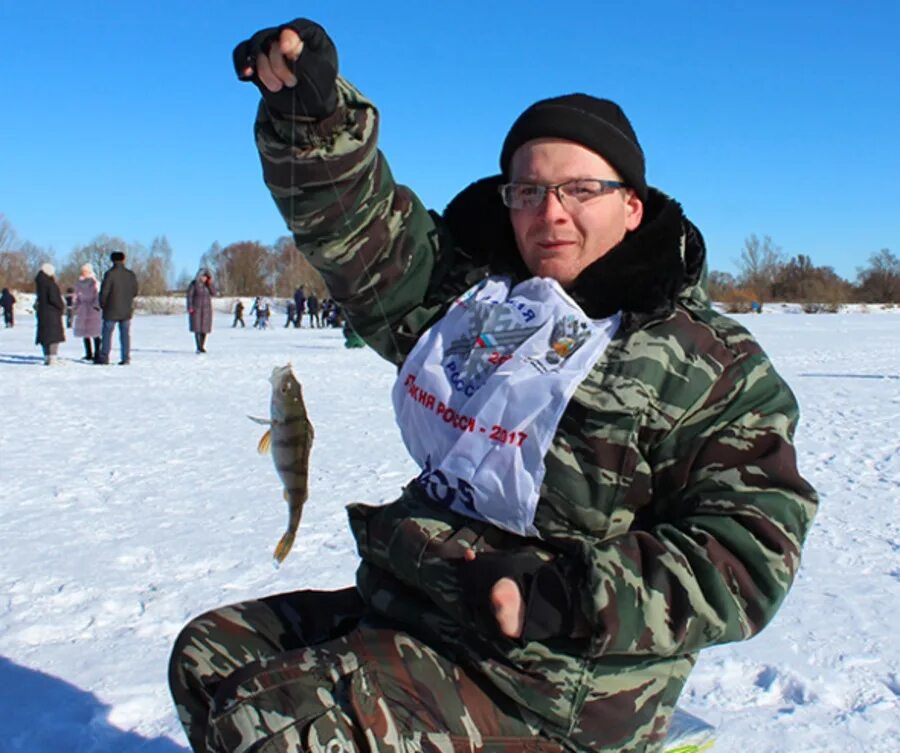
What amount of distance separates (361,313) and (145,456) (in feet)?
19.0

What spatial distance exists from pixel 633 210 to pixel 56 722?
2.51 metres

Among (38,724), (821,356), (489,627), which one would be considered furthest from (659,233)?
(821,356)

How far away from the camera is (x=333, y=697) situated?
5.22 feet

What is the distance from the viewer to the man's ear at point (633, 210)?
6.90ft

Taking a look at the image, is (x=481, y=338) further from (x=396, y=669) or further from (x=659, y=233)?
(x=396, y=669)

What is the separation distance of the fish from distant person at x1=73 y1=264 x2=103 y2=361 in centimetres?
1401

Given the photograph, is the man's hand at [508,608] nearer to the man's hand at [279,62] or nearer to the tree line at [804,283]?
the man's hand at [279,62]

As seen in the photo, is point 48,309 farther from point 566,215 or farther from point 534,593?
point 534,593

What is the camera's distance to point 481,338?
6.55 ft

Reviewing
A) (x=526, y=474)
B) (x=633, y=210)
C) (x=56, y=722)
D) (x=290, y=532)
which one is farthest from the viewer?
(x=56, y=722)

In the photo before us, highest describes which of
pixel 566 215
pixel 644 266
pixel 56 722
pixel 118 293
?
pixel 566 215

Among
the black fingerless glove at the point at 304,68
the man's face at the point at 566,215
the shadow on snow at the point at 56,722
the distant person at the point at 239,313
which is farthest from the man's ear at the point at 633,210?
the distant person at the point at 239,313

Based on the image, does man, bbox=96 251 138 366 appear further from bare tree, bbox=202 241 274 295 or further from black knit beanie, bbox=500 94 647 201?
bare tree, bbox=202 241 274 295

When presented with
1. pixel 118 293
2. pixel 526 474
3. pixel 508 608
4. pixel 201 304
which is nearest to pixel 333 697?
pixel 508 608
